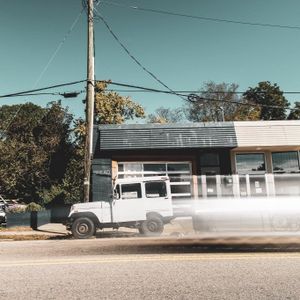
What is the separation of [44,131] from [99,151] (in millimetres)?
18363

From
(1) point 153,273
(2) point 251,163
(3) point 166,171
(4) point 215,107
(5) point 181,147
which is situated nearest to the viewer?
(1) point 153,273

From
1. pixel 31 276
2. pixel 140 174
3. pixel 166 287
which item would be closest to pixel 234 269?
pixel 166 287

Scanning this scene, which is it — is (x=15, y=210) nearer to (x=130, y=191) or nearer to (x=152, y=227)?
(x=130, y=191)

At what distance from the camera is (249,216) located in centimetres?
1370

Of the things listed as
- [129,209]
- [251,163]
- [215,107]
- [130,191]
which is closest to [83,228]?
[129,209]

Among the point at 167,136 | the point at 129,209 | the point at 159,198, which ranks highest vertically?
the point at 167,136

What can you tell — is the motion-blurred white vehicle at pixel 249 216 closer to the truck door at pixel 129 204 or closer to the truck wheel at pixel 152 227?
the truck wheel at pixel 152 227

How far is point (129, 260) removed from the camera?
25.9 feet

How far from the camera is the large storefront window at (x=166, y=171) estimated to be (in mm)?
21031

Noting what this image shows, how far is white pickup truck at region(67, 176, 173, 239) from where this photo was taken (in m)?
15.1

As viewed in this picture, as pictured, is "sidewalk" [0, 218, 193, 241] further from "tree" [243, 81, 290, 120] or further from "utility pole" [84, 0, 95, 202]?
"tree" [243, 81, 290, 120]

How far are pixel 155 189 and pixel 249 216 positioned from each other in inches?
146

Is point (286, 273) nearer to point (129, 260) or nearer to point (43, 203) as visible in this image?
point (129, 260)

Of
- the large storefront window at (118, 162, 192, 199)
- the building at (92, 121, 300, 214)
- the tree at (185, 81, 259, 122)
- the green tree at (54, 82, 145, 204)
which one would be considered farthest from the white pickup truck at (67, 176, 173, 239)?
the tree at (185, 81, 259, 122)
